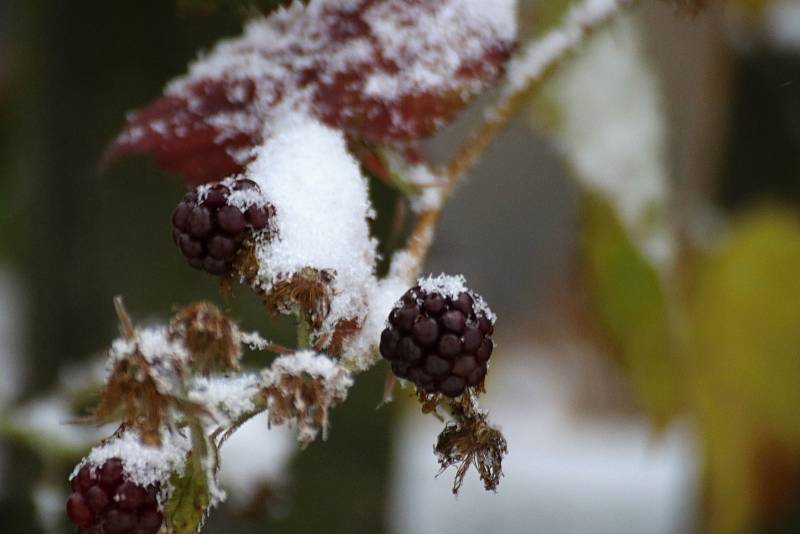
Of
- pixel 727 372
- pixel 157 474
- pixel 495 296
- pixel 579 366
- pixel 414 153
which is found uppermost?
pixel 579 366

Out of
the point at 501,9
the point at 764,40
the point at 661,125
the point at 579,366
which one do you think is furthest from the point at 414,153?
the point at 579,366

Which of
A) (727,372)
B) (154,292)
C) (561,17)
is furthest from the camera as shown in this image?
(727,372)

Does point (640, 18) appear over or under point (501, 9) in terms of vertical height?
over

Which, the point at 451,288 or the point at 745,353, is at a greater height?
the point at 745,353

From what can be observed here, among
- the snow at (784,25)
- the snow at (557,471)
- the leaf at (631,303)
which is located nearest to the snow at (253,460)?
the leaf at (631,303)

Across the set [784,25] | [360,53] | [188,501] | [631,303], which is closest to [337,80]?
[360,53]

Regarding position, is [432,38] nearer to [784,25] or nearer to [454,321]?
[454,321]

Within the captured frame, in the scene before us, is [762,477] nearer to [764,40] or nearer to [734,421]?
[734,421]

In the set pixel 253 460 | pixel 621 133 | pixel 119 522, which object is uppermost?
pixel 621 133
